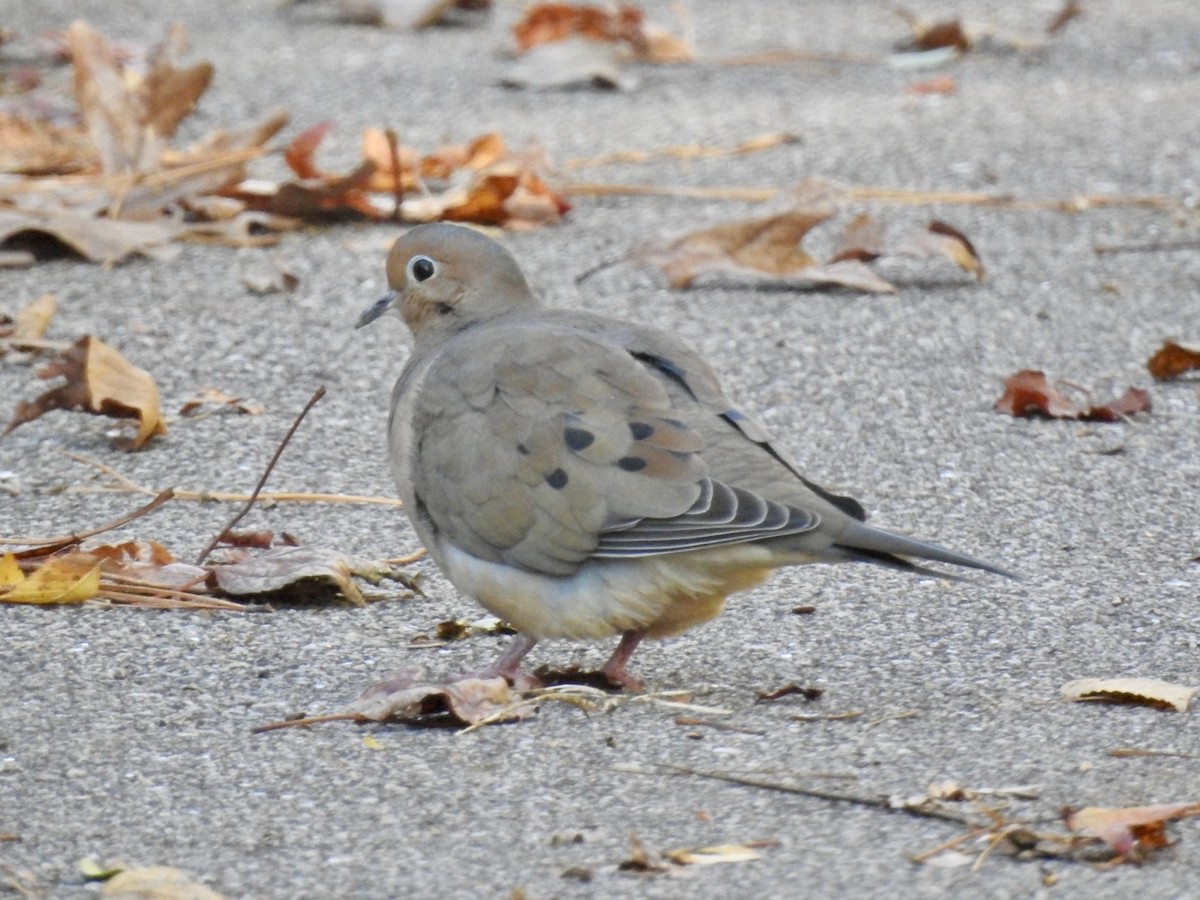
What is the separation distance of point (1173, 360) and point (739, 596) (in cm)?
189

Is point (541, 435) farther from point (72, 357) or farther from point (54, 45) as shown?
point (54, 45)

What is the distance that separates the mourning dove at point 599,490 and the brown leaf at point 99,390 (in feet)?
3.77

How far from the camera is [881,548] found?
10.3ft

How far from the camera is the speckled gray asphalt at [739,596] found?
278 cm

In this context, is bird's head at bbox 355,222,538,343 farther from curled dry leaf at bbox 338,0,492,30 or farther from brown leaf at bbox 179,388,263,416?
curled dry leaf at bbox 338,0,492,30

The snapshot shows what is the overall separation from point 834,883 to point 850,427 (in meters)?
2.48

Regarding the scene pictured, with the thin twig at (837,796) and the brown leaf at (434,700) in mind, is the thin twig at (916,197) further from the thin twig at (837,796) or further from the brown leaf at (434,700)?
the thin twig at (837,796)

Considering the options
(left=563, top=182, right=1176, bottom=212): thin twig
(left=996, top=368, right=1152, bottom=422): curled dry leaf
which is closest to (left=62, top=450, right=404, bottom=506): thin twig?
(left=996, top=368, right=1152, bottom=422): curled dry leaf

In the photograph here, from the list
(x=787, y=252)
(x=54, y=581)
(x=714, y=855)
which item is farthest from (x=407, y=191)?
(x=714, y=855)

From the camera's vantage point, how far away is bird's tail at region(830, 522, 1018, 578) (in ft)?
10.0

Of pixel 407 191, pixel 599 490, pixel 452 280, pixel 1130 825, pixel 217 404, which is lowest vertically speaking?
pixel 217 404

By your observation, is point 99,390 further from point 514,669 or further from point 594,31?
point 594,31

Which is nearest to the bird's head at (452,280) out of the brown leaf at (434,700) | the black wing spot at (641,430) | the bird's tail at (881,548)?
the black wing spot at (641,430)

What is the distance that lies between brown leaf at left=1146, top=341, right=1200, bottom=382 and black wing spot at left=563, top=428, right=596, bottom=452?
8.02 feet
